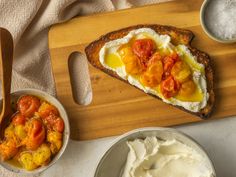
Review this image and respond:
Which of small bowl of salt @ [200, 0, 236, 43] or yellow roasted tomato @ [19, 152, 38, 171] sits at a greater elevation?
small bowl of salt @ [200, 0, 236, 43]

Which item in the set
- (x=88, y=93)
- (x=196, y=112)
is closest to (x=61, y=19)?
(x=88, y=93)

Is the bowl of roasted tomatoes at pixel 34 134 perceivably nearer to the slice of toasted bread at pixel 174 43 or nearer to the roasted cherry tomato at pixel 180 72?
the slice of toasted bread at pixel 174 43

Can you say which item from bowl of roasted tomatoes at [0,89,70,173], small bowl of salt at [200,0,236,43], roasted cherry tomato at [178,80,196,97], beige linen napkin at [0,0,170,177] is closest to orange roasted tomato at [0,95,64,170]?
bowl of roasted tomatoes at [0,89,70,173]

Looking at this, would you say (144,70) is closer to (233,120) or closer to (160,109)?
(160,109)

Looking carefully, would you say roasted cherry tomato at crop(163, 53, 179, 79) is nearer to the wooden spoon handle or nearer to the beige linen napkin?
the beige linen napkin

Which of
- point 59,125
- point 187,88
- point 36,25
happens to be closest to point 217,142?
point 187,88

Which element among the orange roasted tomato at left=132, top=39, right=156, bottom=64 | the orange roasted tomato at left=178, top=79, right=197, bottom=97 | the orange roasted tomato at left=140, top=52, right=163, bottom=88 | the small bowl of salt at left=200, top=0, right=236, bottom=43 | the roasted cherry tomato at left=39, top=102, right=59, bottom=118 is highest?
the small bowl of salt at left=200, top=0, right=236, bottom=43
